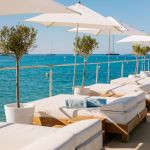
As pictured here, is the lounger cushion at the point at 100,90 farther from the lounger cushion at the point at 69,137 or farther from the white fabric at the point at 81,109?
the lounger cushion at the point at 69,137

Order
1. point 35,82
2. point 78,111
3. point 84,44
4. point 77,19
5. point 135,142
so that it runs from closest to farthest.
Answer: point 135,142
point 78,111
point 77,19
point 84,44
point 35,82

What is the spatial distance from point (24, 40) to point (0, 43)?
0.33 meters

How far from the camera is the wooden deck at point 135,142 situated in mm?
4434

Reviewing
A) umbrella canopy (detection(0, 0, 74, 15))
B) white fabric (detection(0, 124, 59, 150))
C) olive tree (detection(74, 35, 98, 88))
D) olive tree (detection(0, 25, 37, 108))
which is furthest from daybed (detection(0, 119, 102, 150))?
olive tree (detection(74, 35, 98, 88))

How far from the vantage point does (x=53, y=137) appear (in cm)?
280

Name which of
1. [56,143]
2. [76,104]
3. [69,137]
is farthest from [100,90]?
[56,143]

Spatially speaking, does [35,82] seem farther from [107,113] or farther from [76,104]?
[107,113]

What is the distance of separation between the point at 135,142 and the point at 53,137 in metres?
2.14

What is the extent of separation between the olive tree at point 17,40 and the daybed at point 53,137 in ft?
4.54

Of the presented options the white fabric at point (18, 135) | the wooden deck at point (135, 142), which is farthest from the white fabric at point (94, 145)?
the wooden deck at point (135, 142)

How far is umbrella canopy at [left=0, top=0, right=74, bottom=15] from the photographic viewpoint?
148 inches

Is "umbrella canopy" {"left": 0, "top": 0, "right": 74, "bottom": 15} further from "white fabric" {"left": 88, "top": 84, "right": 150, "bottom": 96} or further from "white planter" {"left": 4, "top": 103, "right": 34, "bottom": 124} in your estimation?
"white fabric" {"left": 88, "top": 84, "right": 150, "bottom": 96}

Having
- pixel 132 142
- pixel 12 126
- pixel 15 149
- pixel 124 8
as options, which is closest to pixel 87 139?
pixel 15 149

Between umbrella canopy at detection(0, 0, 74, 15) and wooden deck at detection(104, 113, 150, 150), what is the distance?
1805 millimetres
